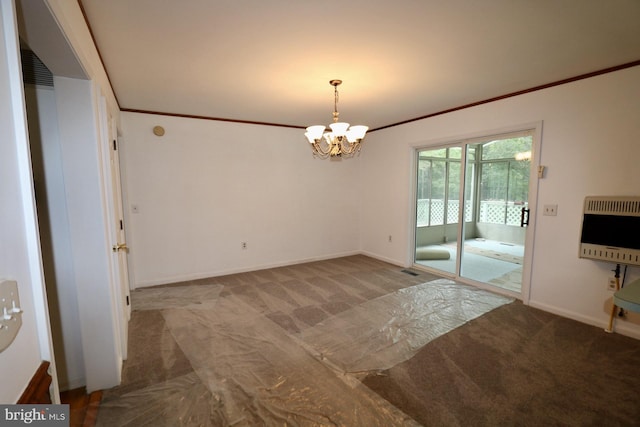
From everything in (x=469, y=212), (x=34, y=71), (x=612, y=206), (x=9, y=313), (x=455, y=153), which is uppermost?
(x=34, y=71)

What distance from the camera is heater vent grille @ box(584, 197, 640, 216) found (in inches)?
97.5

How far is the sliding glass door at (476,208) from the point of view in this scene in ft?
12.5

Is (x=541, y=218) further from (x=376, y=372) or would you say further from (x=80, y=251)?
(x=80, y=251)

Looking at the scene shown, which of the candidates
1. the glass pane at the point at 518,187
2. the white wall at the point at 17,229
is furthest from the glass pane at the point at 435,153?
the white wall at the point at 17,229

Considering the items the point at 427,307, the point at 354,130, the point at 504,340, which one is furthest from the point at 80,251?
the point at 504,340

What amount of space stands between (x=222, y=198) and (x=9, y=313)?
12.6ft

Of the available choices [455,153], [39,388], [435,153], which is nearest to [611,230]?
[455,153]

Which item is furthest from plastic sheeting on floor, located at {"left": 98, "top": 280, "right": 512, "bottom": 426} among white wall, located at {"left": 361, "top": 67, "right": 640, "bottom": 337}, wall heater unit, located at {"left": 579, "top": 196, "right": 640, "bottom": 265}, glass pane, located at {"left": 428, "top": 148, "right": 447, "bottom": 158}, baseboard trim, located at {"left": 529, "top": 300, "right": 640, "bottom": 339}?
glass pane, located at {"left": 428, "top": 148, "right": 447, "bottom": 158}

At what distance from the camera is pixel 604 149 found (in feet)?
8.84

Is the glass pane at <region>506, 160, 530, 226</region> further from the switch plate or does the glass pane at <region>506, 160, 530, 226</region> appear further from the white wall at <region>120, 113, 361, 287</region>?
the switch plate

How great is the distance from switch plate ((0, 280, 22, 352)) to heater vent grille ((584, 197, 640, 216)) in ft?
13.1

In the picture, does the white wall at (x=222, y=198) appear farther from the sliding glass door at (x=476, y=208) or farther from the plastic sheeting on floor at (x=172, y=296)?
the sliding glass door at (x=476, y=208)

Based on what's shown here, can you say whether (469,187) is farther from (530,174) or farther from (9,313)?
(9,313)

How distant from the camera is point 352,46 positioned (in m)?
2.19
